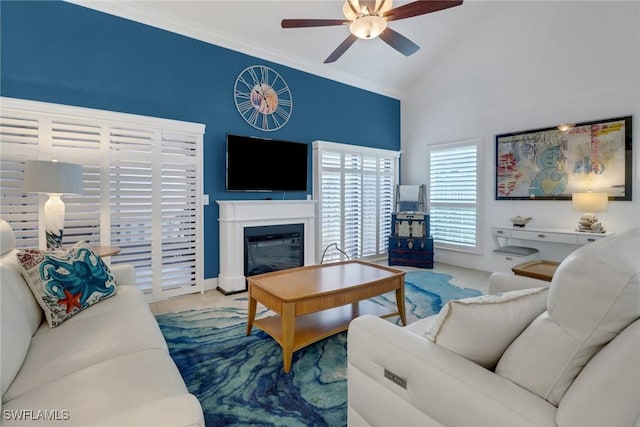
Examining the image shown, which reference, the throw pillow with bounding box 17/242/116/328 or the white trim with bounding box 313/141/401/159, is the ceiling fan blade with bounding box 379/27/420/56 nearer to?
the white trim with bounding box 313/141/401/159

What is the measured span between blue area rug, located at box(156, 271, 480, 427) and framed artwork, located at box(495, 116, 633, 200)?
2.80 metres

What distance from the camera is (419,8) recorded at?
2482mm

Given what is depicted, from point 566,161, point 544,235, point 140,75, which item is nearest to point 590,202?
point 544,235

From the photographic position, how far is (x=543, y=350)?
3.13ft

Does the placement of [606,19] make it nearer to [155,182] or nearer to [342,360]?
[342,360]

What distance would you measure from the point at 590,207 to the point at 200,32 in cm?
505

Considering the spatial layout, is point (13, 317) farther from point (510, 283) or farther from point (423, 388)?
point (510, 283)

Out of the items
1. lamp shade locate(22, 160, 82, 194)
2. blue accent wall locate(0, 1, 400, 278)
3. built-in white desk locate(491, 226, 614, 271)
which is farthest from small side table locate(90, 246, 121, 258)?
built-in white desk locate(491, 226, 614, 271)

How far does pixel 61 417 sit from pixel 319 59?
4.75 meters

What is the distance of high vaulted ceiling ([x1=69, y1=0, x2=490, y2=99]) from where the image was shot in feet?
11.3

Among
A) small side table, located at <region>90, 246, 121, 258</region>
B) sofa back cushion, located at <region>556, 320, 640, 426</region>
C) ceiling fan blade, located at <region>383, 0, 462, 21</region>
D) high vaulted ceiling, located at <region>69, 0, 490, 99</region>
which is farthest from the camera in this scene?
high vaulted ceiling, located at <region>69, 0, 490, 99</region>

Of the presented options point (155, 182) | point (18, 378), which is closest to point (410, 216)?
point (155, 182)

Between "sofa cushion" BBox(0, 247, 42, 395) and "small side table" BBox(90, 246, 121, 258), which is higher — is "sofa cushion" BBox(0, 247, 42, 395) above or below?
below

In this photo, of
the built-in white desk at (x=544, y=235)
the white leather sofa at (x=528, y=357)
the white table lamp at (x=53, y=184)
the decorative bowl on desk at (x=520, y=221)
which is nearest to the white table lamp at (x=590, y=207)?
the built-in white desk at (x=544, y=235)
